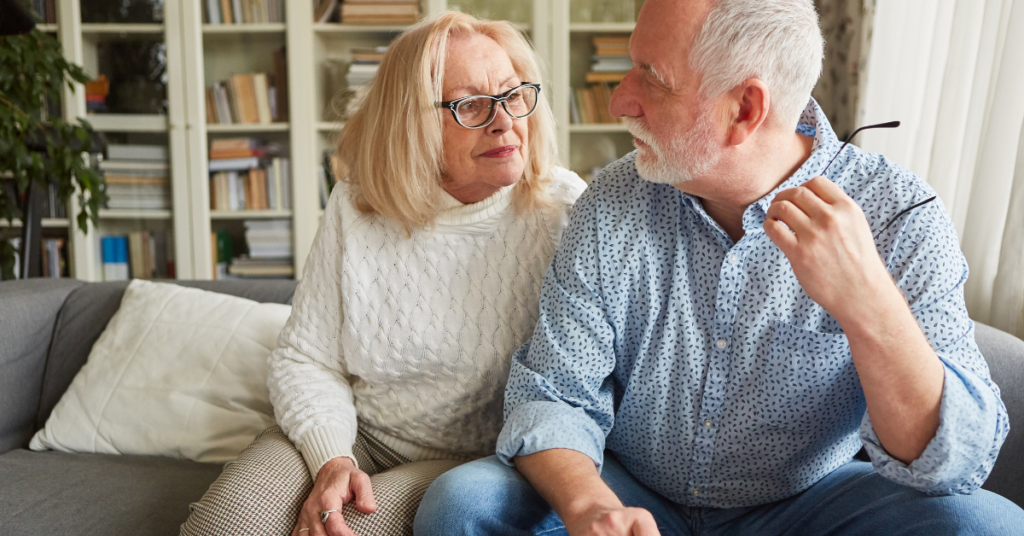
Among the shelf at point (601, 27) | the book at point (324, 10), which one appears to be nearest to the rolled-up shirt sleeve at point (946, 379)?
the shelf at point (601, 27)

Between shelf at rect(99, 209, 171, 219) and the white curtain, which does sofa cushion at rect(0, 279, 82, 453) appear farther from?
the white curtain

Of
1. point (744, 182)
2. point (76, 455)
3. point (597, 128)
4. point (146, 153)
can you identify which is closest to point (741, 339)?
point (744, 182)

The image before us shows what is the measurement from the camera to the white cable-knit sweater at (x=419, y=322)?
121 centimetres

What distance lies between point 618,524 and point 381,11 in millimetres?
2731

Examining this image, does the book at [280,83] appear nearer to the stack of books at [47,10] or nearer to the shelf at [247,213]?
the shelf at [247,213]

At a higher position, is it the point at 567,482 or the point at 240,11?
the point at 240,11

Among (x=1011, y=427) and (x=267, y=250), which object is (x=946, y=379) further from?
(x=267, y=250)

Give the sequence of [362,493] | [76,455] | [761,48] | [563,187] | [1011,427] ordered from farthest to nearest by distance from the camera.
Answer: [76,455] < [563,187] < [1011,427] < [362,493] < [761,48]

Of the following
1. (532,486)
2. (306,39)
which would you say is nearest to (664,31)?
(532,486)

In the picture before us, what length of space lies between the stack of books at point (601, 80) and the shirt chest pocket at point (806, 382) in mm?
2244

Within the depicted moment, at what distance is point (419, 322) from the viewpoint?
122 cm

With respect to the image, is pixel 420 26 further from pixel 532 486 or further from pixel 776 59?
pixel 532 486

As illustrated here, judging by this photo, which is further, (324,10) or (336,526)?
(324,10)

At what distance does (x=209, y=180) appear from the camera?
323 cm
